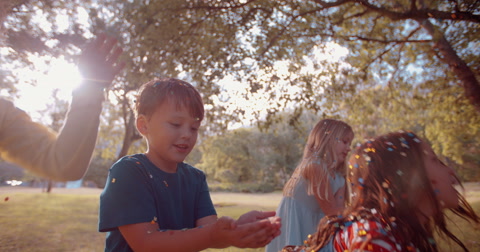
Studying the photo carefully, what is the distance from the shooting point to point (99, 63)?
1.30 metres

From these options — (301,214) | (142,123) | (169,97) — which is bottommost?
(301,214)

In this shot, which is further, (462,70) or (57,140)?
(462,70)

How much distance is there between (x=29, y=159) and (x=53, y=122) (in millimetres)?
12359

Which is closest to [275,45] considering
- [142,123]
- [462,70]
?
[462,70]

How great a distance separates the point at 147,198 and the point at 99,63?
678 millimetres

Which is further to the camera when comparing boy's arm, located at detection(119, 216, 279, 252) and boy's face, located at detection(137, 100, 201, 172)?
boy's face, located at detection(137, 100, 201, 172)

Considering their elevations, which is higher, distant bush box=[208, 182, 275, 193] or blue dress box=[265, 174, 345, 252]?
blue dress box=[265, 174, 345, 252]

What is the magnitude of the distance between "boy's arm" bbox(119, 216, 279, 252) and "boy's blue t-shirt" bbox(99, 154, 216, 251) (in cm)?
7

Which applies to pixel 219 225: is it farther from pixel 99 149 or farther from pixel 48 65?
pixel 99 149

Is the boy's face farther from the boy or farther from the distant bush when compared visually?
the distant bush

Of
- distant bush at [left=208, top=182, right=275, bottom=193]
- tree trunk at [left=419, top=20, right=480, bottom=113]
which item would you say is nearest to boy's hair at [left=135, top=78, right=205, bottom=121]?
tree trunk at [left=419, top=20, right=480, bottom=113]

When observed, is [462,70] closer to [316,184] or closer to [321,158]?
[321,158]

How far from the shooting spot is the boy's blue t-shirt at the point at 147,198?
1.46m

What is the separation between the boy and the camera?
1326mm
